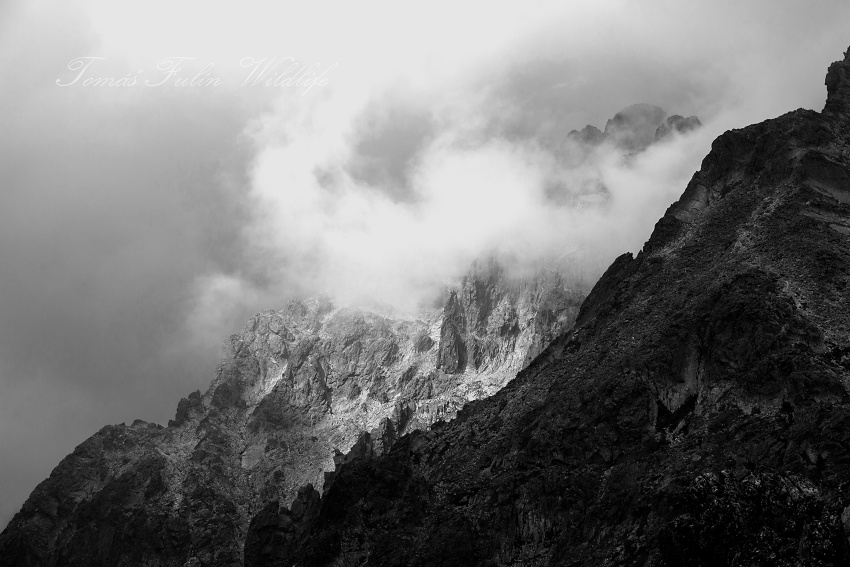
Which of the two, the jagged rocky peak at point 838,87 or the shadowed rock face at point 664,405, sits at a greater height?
the jagged rocky peak at point 838,87

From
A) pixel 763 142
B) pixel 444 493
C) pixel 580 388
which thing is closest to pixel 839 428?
pixel 580 388

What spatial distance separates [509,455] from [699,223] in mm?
51134

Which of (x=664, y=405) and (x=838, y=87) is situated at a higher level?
(x=838, y=87)

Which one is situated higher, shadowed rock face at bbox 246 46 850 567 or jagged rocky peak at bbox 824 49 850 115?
jagged rocky peak at bbox 824 49 850 115

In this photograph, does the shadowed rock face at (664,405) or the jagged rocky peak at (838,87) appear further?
the jagged rocky peak at (838,87)

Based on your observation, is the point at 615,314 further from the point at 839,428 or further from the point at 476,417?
the point at 839,428

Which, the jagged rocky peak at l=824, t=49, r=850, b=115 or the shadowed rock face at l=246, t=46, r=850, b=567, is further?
the jagged rocky peak at l=824, t=49, r=850, b=115

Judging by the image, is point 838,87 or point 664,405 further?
point 838,87

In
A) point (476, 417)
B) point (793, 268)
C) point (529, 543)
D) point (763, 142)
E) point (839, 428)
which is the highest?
point (763, 142)

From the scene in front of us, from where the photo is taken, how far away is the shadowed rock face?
10050 centimetres

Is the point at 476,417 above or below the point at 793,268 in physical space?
above

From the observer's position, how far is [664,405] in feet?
387

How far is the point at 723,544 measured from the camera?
61844 millimetres

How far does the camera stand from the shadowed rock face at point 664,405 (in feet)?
330
